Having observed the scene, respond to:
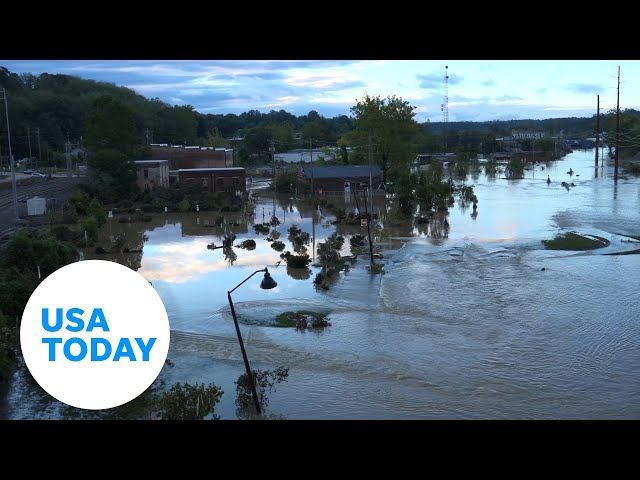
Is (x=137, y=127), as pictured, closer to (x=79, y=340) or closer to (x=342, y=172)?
(x=342, y=172)

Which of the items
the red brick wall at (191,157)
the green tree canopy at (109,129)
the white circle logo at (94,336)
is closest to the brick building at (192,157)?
the red brick wall at (191,157)

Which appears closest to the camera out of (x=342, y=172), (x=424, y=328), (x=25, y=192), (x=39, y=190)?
(x=424, y=328)

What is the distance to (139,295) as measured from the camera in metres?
2.41

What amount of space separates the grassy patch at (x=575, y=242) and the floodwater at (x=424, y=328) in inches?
9.9

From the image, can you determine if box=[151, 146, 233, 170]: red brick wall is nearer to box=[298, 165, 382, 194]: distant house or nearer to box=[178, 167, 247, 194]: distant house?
box=[178, 167, 247, 194]: distant house

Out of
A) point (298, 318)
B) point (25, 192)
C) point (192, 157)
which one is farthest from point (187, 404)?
point (192, 157)

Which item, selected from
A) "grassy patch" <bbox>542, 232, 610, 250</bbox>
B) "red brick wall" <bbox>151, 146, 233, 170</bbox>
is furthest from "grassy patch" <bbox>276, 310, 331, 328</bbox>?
"red brick wall" <bbox>151, 146, 233, 170</bbox>

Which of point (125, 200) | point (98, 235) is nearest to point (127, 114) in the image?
point (125, 200)

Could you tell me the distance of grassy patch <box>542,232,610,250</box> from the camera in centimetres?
1325

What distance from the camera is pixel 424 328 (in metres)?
8.23

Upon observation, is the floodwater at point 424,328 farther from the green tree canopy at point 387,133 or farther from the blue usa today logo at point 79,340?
the green tree canopy at point 387,133

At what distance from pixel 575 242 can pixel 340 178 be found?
37.1 ft
